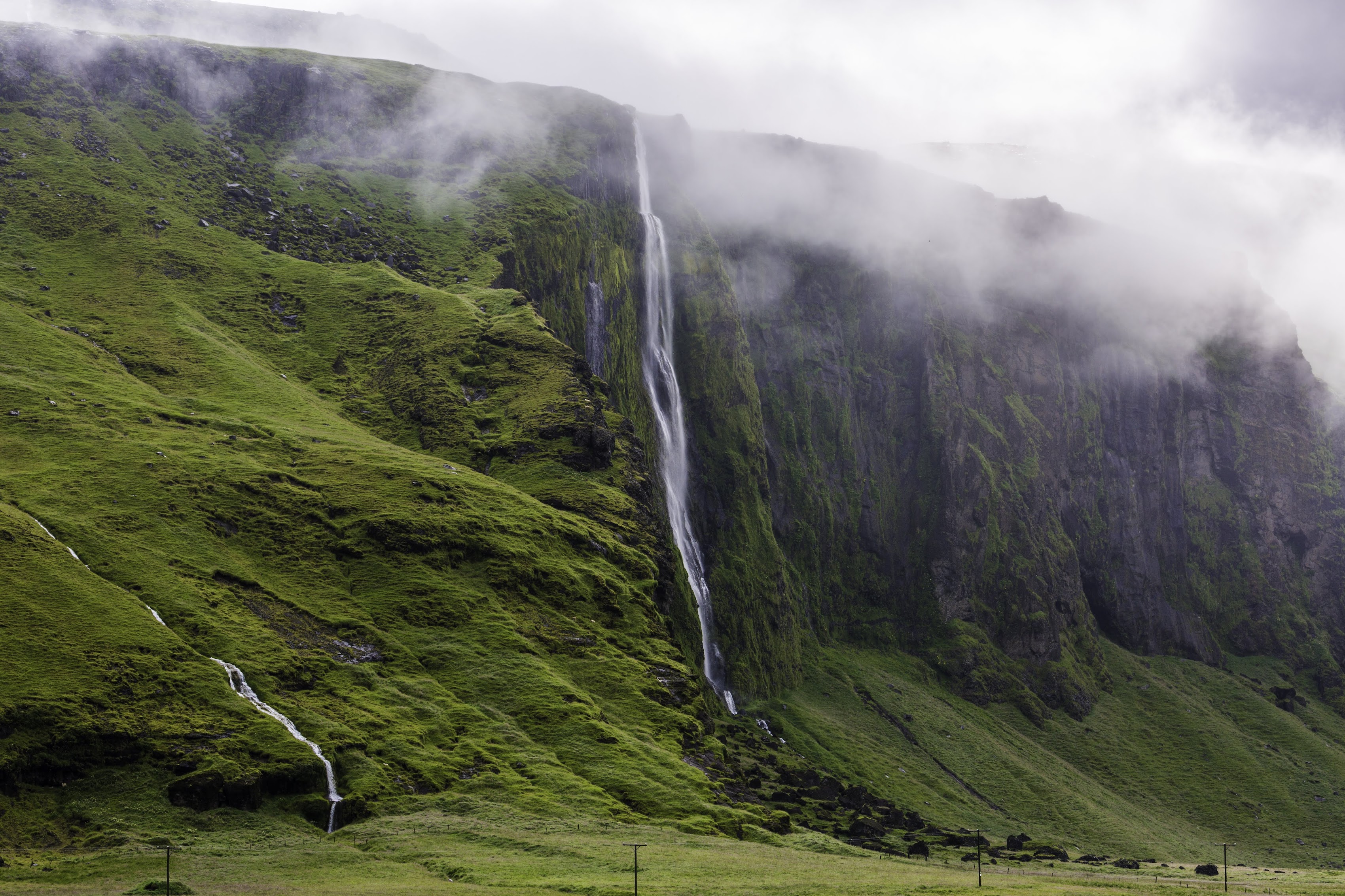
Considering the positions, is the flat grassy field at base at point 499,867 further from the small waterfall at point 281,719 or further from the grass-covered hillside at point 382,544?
the small waterfall at point 281,719

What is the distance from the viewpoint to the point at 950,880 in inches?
2589

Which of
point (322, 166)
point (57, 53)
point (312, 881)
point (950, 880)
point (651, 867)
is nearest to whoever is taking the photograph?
point (312, 881)

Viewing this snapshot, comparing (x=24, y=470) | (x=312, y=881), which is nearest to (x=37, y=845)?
(x=312, y=881)

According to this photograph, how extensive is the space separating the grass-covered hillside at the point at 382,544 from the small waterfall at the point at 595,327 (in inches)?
25.2

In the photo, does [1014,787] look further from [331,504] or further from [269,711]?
[269,711]

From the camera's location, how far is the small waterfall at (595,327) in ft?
526

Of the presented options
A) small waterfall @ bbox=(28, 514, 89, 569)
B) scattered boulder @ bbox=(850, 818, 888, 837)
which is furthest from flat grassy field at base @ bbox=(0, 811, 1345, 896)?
scattered boulder @ bbox=(850, 818, 888, 837)

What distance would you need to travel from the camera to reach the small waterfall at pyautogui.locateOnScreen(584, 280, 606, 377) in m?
160

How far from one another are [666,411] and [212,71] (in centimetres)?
8771

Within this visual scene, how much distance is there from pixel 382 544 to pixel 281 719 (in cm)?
2660

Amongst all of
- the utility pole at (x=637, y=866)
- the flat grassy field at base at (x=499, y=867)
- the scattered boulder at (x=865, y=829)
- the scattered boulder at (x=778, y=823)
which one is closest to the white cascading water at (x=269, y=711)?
the flat grassy field at base at (x=499, y=867)

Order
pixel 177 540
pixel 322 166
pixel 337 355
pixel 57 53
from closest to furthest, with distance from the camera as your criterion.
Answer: pixel 177 540, pixel 337 355, pixel 57 53, pixel 322 166

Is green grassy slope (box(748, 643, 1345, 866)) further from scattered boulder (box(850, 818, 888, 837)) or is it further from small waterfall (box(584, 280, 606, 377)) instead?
small waterfall (box(584, 280, 606, 377))

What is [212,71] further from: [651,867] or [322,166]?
[651,867]
